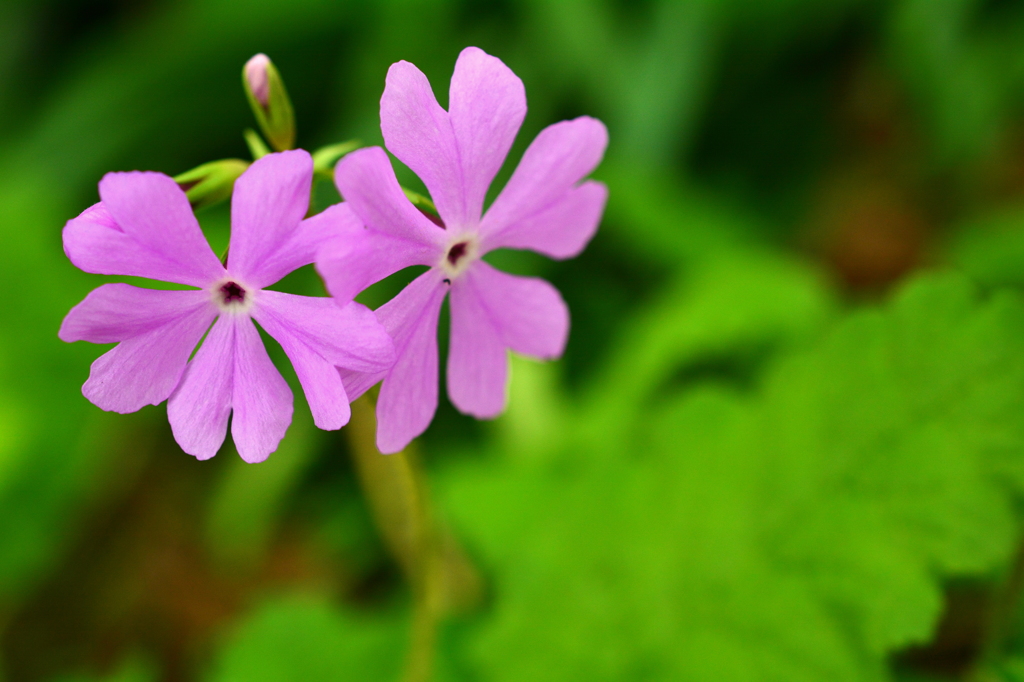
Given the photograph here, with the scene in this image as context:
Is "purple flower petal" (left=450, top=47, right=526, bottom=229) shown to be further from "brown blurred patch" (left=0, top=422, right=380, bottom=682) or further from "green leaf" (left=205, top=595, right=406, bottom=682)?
"brown blurred patch" (left=0, top=422, right=380, bottom=682)

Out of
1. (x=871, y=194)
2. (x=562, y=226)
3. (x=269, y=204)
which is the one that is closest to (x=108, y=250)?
(x=269, y=204)

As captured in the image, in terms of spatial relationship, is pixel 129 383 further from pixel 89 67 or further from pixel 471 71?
pixel 89 67

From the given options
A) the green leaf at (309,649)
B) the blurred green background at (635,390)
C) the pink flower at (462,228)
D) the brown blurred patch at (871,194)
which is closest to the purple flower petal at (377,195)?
the pink flower at (462,228)

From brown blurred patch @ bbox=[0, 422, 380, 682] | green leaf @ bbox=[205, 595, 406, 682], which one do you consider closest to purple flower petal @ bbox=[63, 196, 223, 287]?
green leaf @ bbox=[205, 595, 406, 682]

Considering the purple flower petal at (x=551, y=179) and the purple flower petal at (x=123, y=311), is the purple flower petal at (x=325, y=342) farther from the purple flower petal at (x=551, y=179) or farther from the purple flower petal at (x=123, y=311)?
the purple flower petal at (x=551, y=179)

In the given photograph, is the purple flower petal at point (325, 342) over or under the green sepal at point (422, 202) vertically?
under

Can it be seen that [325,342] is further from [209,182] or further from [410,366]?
[209,182]
